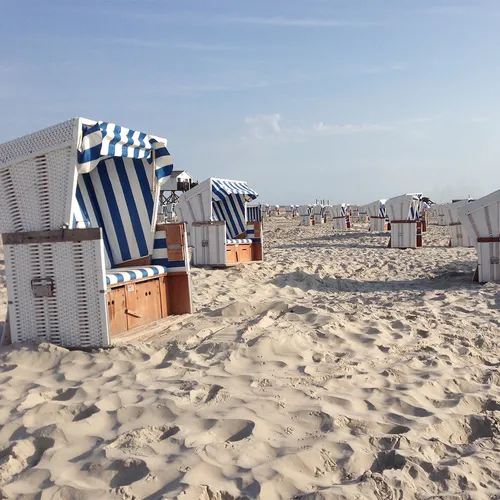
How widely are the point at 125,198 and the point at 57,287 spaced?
1.70m

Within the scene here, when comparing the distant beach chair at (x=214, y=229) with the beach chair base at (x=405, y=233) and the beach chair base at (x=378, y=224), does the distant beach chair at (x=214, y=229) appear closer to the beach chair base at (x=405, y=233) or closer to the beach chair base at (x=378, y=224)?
the beach chair base at (x=405, y=233)

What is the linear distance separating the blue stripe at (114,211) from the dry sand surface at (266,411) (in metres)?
1.19

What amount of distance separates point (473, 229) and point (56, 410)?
7826 millimetres

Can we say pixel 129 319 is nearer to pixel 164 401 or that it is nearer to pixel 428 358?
pixel 164 401

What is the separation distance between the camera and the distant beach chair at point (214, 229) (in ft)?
34.6

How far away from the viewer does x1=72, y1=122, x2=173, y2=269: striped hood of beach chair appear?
223 inches

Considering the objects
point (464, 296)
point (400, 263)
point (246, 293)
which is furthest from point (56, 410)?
point (400, 263)

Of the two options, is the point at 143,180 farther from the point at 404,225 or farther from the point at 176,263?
the point at 404,225

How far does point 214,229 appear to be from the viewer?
416 inches

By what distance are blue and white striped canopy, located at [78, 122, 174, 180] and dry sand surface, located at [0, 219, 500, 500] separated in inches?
64.2

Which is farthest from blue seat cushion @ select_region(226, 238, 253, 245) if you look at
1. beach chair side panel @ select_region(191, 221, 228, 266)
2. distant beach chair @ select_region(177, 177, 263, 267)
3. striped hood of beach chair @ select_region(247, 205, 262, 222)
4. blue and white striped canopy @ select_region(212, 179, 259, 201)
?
striped hood of beach chair @ select_region(247, 205, 262, 222)

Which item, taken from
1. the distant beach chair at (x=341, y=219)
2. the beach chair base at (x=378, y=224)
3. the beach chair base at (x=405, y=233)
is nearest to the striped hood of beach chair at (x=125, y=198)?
the beach chair base at (x=405, y=233)

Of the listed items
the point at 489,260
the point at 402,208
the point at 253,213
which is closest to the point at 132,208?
the point at 489,260

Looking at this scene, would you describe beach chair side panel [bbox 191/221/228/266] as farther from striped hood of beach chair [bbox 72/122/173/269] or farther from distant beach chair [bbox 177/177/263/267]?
striped hood of beach chair [bbox 72/122/173/269]
